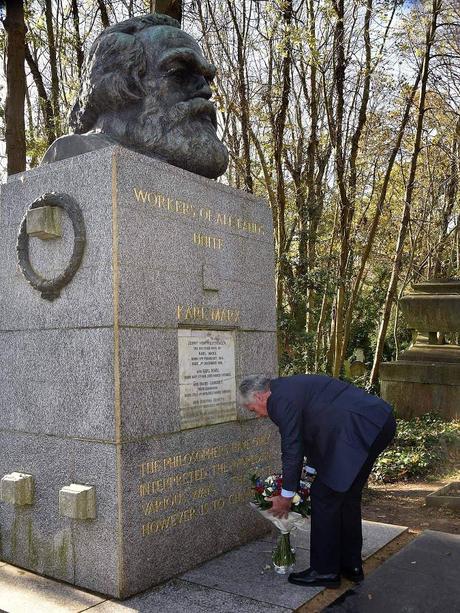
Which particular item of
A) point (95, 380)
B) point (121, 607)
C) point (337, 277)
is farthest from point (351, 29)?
point (121, 607)

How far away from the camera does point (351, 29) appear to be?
10.7 metres

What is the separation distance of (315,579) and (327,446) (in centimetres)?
90

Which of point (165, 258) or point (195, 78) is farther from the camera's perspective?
point (195, 78)

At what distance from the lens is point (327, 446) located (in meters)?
3.91

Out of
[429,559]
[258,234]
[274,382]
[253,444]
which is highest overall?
[258,234]

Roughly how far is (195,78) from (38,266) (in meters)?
1.96

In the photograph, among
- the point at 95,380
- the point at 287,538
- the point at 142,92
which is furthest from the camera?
the point at 142,92

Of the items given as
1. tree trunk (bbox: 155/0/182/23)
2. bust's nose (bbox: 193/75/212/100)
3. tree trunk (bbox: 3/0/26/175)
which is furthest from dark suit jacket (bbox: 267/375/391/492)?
tree trunk (bbox: 3/0/26/175)

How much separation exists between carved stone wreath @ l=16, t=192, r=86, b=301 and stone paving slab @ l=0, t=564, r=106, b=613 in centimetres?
189

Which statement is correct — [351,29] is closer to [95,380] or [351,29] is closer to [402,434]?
[402,434]

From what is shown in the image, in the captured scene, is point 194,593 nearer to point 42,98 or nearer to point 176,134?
point 176,134

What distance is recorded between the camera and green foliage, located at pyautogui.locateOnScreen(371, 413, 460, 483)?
8531 millimetres

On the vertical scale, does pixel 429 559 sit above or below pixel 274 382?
below

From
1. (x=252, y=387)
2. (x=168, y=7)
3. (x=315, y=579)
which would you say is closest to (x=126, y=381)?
(x=252, y=387)
